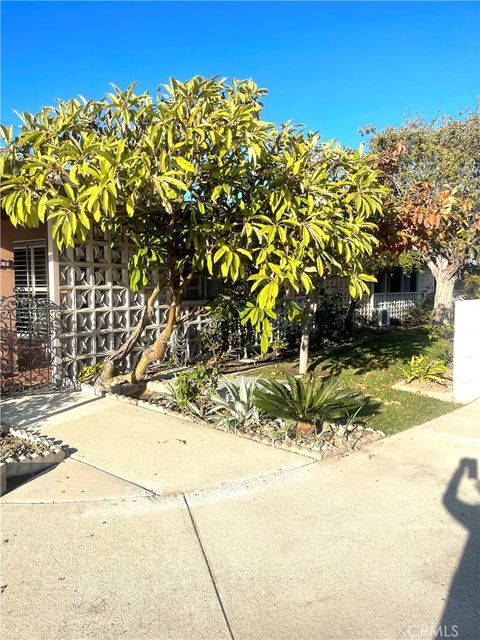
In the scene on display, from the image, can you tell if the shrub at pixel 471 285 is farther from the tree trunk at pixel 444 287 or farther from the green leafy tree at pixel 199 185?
the green leafy tree at pixel 199 185

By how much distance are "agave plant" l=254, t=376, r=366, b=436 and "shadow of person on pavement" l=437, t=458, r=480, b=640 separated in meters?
1.70

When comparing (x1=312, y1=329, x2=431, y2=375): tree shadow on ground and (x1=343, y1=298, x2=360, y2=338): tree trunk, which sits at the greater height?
(x1=343, y1=298, x2=360, y2=338): tree trunk

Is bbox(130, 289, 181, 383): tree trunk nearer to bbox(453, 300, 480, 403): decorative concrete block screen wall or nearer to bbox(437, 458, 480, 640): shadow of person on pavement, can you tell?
bbox(453, 300, 480, 403): decorative concrete block screen wall

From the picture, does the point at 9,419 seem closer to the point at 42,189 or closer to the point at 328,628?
the point at 42,189

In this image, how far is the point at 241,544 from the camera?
130 inches

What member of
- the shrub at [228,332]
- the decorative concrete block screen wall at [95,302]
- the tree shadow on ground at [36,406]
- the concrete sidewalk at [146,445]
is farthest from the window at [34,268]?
the concrete sidewalk at [146,445]

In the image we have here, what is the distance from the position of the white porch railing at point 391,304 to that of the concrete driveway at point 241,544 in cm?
1106

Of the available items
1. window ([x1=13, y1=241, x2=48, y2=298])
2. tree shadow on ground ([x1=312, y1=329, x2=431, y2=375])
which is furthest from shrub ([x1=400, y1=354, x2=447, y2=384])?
window ([x1=13, y1=241, x2=48, y2=298])

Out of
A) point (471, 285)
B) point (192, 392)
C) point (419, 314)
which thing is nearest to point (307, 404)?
point (192, 392)

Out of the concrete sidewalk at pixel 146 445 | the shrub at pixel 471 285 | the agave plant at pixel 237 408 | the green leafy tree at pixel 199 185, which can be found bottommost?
the concrete sidewalk at pixel 146 445

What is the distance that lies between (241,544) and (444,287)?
1505cm

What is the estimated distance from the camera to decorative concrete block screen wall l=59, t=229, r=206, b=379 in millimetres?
7766

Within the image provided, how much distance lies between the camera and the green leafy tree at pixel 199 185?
5.14m

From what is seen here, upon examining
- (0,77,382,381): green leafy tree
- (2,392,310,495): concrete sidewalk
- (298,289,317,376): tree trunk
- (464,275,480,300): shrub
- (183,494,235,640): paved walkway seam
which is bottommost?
(183,494,235,640): paved walkway seam
